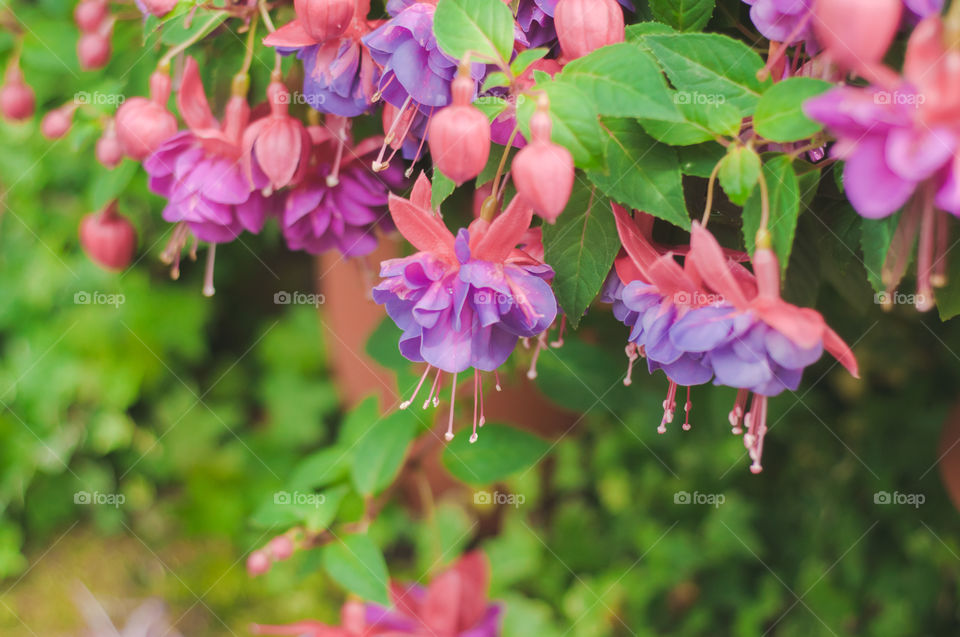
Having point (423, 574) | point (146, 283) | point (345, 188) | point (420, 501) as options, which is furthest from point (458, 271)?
point (146, 283)

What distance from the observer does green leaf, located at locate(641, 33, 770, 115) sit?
396 mm

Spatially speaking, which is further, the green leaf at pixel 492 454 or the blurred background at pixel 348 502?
the blurred background at pixel 348 502

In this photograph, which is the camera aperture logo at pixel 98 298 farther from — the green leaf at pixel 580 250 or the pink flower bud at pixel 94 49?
the green leaf at pixel 580 250

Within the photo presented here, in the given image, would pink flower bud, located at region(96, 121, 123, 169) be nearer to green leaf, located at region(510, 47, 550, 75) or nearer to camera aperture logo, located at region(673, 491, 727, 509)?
green leaf, located at region(510, 47, 550, 75)

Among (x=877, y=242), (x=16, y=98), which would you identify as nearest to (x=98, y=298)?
(x=16, y=98)

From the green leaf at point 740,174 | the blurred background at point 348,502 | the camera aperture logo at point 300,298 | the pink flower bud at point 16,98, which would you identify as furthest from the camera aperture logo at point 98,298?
the green leaf at point 740,174

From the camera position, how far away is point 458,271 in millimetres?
429

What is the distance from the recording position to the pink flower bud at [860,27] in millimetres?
281

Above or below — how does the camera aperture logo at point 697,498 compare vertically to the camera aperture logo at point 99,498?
above

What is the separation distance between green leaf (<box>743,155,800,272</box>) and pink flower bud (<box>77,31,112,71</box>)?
1.93ft

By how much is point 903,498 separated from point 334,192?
2.60ft

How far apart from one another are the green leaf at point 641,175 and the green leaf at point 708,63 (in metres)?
0.03

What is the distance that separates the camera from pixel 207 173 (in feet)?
1.77

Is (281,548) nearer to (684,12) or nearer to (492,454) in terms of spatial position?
(492,454)
